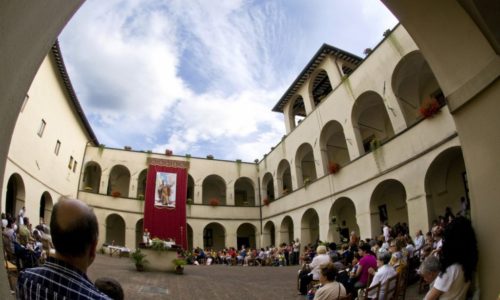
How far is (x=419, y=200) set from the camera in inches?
563

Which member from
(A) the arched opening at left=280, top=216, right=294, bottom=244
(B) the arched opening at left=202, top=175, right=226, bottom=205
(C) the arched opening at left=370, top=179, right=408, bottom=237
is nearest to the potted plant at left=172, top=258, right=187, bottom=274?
(C) the arched opening at left=370, top=179, right=408, bottom=237

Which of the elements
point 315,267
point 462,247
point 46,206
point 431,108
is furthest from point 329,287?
point 46,206

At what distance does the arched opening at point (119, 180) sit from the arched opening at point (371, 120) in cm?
2047

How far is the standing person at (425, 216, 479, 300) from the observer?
3.37m

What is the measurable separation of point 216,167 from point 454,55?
98.3 ft

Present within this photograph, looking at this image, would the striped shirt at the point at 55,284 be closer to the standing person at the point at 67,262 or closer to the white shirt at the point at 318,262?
the standing person at the point at 67,262

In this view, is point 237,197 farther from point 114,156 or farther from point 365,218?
point 365,218

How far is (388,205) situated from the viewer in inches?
760

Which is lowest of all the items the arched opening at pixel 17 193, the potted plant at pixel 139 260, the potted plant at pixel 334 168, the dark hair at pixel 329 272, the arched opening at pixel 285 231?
the dark hair at pixel 329 272

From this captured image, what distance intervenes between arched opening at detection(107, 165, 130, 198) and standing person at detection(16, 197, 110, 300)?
102 ft

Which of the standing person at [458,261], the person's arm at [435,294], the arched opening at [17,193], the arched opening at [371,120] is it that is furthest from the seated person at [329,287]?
the arched opening at [17,193]

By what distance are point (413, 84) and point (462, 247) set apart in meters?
15.8

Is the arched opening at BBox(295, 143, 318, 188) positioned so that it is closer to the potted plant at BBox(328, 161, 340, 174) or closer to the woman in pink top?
the potted plant at BBox(328, 161, 340, 174)

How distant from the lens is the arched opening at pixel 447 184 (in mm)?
14289
